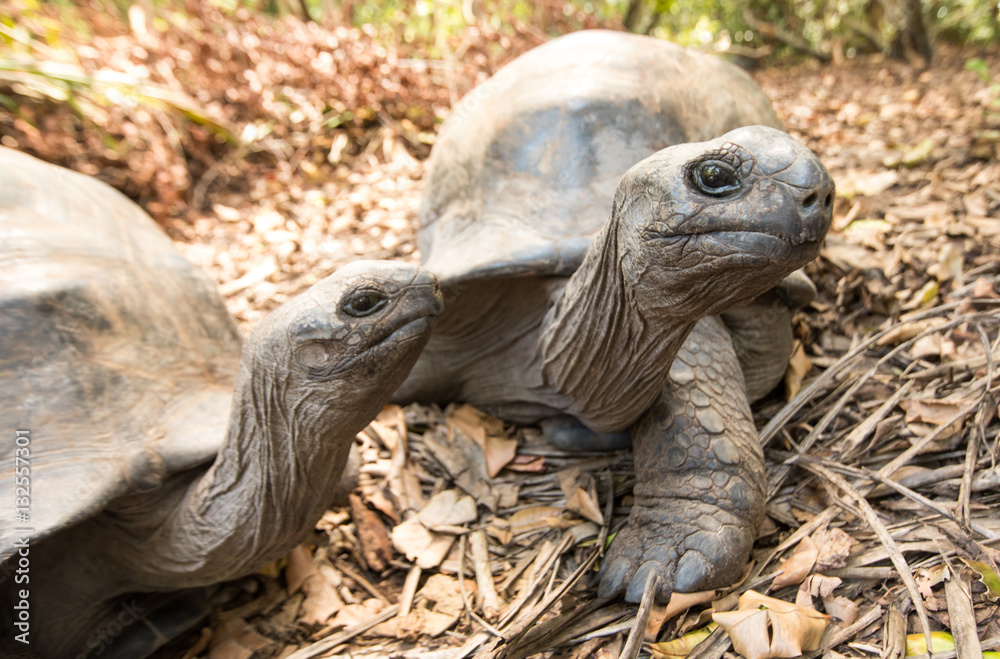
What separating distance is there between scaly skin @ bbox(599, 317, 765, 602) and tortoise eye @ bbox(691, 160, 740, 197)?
0.76m

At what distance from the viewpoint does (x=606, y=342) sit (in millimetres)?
1863

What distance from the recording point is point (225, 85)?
5137mm

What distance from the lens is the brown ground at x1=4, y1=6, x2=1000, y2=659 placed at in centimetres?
173

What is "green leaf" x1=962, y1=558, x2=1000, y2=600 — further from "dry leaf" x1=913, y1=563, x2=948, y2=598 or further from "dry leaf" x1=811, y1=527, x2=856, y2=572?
"dry leaf" x1=811, y1=527, x2=856, y2=572

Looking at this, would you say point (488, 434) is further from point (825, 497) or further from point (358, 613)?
point (825, 497)

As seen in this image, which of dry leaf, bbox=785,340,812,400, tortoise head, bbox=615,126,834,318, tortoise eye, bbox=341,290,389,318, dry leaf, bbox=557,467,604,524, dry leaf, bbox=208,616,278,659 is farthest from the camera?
dry leaf, bbox=785,340,812,400

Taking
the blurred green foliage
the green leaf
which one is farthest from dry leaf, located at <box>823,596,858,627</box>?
the blurred green foliage

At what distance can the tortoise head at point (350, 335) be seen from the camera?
1650mm

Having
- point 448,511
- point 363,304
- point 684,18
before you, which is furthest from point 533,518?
point 684,18

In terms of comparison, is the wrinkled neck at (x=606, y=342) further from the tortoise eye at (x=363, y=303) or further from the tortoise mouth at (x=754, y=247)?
the tortoise eye at (x=363, y=303)

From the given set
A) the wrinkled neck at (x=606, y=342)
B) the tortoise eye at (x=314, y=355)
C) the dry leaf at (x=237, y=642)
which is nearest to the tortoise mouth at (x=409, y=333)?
the tortoise eye at (x=314, y=355)

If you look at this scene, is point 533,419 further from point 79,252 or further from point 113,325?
point 79,252

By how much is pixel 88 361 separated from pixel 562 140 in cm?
170

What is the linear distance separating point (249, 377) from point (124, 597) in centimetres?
109
